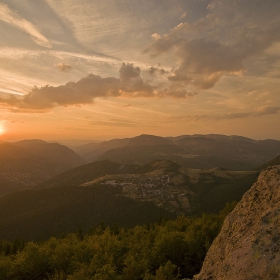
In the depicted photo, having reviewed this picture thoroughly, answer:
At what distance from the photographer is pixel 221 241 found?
1814 cm

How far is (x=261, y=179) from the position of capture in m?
19.0

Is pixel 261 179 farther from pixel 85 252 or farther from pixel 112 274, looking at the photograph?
pixel 85 252

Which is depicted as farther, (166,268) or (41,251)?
(41,251)

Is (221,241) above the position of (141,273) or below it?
above

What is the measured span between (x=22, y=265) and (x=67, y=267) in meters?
9.10

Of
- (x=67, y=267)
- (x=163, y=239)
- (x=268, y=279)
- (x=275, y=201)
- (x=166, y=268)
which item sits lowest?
(x=67, y=267)

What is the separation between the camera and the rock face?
37.9ft

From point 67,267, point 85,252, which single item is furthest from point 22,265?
point 85,252

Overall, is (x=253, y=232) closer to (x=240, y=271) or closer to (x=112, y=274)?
(x=240, y=271)

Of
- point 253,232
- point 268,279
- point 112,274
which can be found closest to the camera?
point 268,279

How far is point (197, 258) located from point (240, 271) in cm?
4284

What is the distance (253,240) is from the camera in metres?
13.0

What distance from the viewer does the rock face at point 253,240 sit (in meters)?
11.5

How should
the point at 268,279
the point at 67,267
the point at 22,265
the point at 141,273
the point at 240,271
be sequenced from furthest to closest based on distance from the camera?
the point at 67,267 → the point at 22,265 → the point at 141,273 → the point at 240,271 → the point at 268,279
